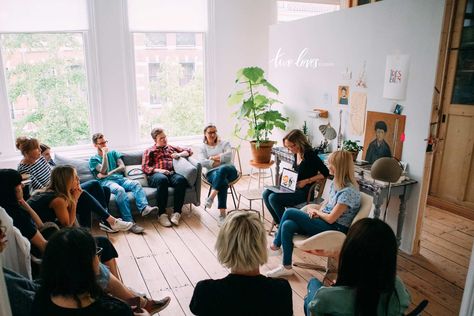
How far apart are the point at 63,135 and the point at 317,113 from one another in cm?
342

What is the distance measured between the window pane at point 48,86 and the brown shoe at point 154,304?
3.26m

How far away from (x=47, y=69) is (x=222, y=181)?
108 inches

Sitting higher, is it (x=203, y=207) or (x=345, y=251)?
(x=345, y=251)

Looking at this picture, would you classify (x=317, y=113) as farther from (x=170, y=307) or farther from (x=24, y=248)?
(x=24, y=248)

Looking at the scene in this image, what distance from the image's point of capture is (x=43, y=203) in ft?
9.82

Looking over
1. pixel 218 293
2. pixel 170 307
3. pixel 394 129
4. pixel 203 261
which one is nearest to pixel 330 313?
pixel 218 293

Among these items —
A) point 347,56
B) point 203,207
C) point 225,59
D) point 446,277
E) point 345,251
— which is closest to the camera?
point 345,251

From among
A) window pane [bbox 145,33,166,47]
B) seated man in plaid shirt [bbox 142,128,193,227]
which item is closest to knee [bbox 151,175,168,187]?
seated man in plaid shirt [bbox 142,128,193,227]

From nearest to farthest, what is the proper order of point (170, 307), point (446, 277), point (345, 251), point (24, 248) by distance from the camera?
point (345, 251)
point (24, 248)
point (170, 307)
point (446, 277)

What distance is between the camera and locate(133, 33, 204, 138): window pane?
5.59 metres

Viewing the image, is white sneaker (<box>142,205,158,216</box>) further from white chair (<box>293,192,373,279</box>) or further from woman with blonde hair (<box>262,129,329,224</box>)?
white chair (<box>293,192,373,279</box>)

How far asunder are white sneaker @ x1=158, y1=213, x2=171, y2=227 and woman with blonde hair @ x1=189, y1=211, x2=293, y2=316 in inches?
107

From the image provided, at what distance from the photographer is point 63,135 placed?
5301 millimetres

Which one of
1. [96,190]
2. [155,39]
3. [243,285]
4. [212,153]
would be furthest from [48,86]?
[243,285]
